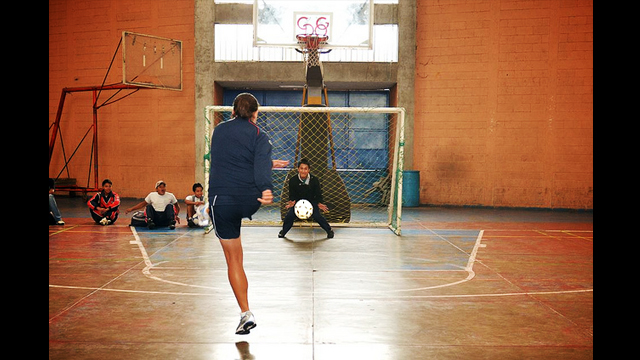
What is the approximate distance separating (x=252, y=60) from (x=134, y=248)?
10421mm

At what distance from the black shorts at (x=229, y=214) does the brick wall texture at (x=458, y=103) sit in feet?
45.7

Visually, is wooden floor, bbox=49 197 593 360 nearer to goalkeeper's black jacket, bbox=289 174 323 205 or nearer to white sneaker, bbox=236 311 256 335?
white sneaker, bbox=236 311 256 335

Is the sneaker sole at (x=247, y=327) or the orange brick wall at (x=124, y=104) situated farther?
the orange brick wall at (x=124, y=104)

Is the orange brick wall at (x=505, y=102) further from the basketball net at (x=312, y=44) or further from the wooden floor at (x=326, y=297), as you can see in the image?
the wooden floor at (x=326, y=297)

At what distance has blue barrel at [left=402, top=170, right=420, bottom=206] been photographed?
17.4 m

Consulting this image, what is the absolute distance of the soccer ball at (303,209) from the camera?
10.5 metres

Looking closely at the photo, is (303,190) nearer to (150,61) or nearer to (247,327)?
(247,327)

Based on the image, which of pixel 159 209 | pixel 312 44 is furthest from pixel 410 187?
pixel 159 209

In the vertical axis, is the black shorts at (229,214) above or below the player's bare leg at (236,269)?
above

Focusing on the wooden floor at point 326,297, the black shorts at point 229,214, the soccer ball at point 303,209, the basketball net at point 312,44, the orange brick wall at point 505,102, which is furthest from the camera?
the orange brick wall at point 505,102

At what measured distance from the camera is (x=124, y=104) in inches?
731

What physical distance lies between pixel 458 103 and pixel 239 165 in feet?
46.3

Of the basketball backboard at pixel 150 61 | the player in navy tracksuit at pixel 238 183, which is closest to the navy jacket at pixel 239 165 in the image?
the player in navy tracksuit at pixel 238 183
